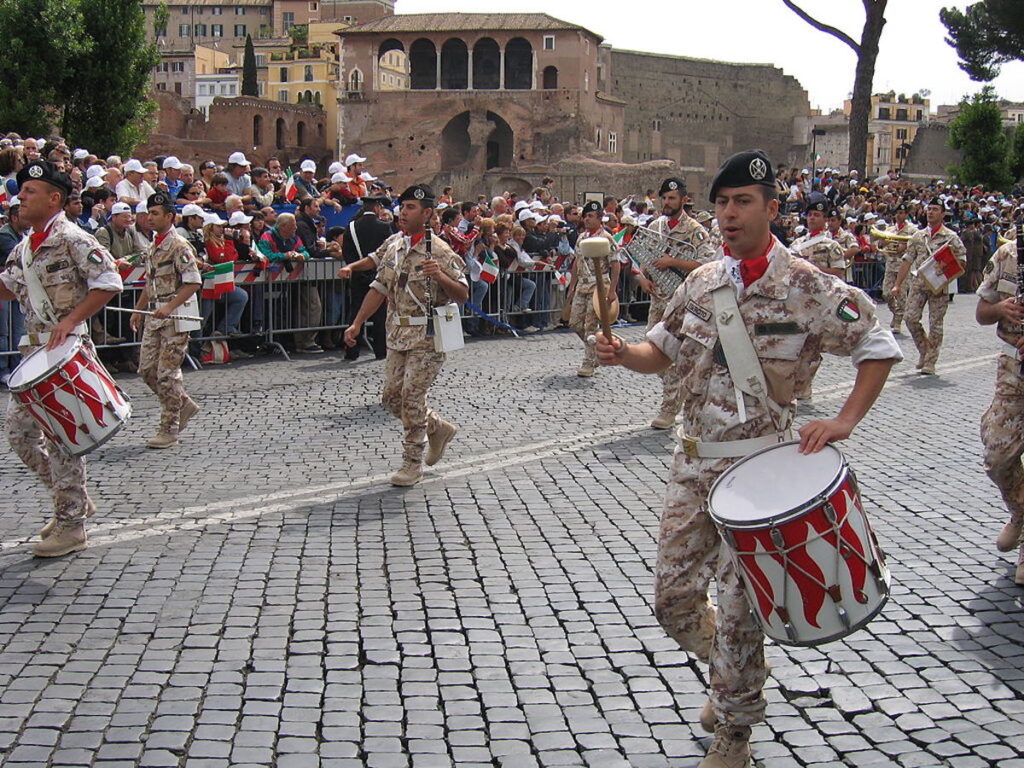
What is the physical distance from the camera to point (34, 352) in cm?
703

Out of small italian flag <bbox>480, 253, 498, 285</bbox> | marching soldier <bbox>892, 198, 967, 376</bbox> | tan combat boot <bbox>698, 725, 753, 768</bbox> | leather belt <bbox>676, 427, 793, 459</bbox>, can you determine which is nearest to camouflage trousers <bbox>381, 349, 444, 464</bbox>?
leather belt <bbox>676, 427, 793, 459</bbox>

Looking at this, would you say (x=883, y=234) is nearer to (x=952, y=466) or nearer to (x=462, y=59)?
(x=952, y=466)

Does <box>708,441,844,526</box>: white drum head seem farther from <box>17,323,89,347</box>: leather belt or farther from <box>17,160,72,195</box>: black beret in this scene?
<box>17,160,72,195</box>: black beret

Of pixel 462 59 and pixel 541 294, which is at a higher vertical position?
pixel 462 59

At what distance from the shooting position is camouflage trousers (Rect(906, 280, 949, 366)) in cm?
1485

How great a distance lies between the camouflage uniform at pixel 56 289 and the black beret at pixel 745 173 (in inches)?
154

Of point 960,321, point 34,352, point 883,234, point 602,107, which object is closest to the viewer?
point 34,352

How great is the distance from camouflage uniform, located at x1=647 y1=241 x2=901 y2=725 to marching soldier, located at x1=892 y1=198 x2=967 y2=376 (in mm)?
11014

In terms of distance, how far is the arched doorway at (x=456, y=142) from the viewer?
83.8 m

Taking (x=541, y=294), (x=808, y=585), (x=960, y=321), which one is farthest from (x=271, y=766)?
(x=960, y=321)

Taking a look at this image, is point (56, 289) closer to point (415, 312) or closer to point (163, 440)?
point (415, 312)

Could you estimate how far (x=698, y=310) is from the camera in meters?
4.45

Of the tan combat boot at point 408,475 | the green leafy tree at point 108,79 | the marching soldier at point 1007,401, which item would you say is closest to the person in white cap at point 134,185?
the tan combat boot at point 408,475

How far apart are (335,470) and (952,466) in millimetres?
4460
